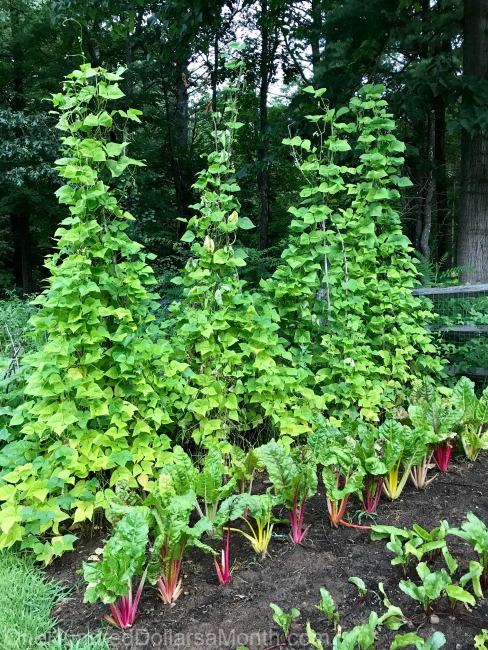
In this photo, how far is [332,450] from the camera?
2301mm

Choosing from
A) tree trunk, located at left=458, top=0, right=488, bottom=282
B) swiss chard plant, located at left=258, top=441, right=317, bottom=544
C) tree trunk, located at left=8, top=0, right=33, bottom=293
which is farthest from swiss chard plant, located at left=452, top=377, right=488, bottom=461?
tree trunk, located at left=8, top=0, right=33, bottom=293

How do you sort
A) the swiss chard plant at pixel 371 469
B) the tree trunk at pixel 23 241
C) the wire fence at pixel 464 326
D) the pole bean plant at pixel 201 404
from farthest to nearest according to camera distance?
1. the tree trunk at pixel 23 241
2. the wire fence at pixel 464 326
3. the swiss chard plant at pixel 371 469
4. the pole bean plant at pixel 201 404

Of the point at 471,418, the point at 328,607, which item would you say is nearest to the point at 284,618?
the point at 328,607

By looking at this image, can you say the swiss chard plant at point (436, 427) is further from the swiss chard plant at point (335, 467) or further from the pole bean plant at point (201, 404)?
the swiss chard plant at point (335, 467)

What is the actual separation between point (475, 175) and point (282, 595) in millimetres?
4814

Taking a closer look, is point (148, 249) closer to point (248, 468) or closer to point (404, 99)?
point (404, 99)

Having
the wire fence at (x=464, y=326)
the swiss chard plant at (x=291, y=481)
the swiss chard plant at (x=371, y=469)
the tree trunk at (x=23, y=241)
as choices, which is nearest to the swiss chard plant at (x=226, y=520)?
the swiss chard plant at (x=291, y=481)

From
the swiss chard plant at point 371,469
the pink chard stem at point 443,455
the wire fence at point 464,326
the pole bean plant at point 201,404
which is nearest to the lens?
the pole bean plant at point 201,404

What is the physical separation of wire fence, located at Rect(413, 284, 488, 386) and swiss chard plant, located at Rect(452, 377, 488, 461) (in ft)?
3.64

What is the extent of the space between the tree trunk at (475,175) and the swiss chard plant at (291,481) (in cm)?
391

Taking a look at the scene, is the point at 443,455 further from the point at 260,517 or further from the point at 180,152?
the point at 180,152

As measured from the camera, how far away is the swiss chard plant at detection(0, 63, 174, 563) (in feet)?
7.23

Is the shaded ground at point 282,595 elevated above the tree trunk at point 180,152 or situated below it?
below

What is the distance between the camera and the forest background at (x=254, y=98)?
5250mm
